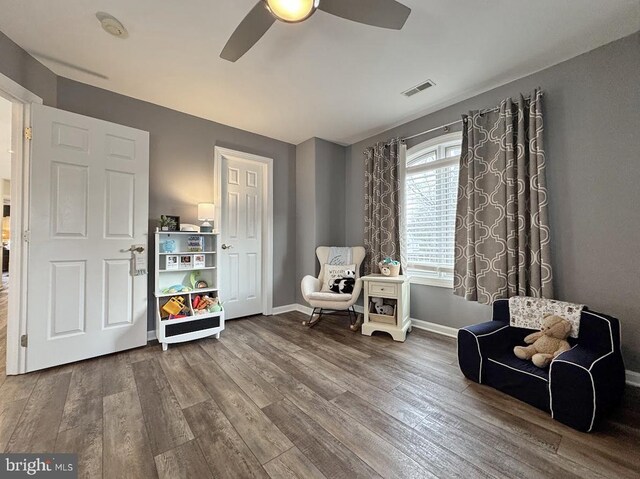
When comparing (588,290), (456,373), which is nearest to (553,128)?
(588,290)

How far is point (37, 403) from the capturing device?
1708 millimetres

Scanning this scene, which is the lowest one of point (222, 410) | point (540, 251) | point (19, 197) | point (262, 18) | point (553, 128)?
point (222, 410)

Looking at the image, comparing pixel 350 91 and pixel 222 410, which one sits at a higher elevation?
pixel 350 91

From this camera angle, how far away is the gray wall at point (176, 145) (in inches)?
101

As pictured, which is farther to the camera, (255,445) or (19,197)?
(19,197)

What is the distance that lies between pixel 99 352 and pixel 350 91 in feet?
11.3

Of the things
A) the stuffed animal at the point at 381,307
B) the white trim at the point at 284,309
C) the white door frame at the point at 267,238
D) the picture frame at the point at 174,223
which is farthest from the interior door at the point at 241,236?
the stuffed animal at the point at 381,307

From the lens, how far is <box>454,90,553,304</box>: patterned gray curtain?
2.21 meters

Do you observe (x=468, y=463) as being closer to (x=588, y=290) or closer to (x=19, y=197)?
(x=588, y=290)

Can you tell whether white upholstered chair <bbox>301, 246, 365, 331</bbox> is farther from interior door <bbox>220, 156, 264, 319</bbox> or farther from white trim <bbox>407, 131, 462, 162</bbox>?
white trim <bbox>407, 131, 462, 162</bbox>

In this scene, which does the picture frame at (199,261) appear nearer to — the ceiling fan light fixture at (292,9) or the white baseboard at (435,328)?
the ceiling fan light fixture at (292,9)

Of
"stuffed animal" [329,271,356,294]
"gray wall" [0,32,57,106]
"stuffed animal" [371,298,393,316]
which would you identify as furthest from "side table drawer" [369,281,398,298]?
"gray wall" [0,32,57,106]

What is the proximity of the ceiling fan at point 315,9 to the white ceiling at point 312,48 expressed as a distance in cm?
26

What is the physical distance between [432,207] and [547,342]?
175 centimetres
